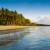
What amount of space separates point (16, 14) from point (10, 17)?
34.0 feet

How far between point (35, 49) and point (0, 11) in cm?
7056

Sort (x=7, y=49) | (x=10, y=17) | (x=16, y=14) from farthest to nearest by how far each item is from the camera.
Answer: (x=16, y=14)
(x=10, y=17)
(x=7, y=49)

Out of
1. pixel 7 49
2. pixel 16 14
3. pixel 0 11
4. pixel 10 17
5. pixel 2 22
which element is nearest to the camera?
pixel 7 49

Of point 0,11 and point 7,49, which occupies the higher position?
point 0,11

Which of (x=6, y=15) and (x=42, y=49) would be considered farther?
(x=6, y=15)

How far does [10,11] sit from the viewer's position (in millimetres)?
93625

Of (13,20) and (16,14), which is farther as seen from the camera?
(16,14)

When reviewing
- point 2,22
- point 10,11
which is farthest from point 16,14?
point 2,22

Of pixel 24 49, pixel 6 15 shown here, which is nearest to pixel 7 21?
pixel 6 15

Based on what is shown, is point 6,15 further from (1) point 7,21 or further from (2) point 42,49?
(2) point 42,49

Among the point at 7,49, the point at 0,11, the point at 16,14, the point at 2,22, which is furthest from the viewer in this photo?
the point at 16,14

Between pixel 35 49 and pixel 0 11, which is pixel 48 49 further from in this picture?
pixel 0 11

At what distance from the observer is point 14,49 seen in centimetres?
1435

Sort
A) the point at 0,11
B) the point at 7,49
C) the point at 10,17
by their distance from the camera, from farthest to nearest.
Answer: the point at 10,17
the point at 0,11
the point at 7,49
